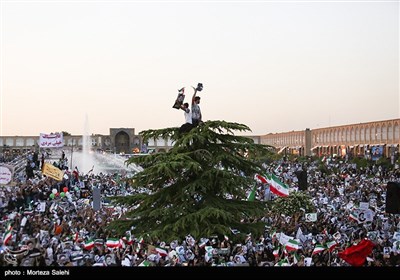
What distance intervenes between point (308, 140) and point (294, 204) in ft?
186

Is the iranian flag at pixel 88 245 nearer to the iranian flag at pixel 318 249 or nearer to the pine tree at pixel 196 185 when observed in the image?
the pine tree at pixel 196 185

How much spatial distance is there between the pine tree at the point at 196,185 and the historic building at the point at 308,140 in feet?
152

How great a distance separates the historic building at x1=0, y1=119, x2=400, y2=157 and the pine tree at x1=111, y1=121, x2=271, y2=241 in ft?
152

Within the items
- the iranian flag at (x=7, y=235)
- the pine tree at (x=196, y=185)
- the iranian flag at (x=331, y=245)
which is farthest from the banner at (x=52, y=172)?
the iranian flag at (x=331, y=245)

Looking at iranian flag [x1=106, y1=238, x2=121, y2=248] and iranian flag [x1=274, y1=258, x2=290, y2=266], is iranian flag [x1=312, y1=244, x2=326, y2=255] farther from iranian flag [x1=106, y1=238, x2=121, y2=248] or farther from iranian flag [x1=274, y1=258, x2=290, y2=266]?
iranian flag [x1=106, y1=238, x2=121, y2=248]

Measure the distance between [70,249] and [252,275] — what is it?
3.93 metres

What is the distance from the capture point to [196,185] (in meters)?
11.6

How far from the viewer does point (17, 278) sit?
7.19 m

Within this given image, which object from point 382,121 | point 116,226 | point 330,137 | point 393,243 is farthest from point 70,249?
point 330,137

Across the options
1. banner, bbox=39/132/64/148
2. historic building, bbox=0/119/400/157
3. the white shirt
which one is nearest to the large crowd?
the white shirt

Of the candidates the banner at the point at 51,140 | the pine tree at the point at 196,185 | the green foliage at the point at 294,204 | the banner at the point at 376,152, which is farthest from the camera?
the banner at the point at 376,152

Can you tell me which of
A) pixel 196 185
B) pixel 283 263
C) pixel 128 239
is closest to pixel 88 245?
pixel 128 239

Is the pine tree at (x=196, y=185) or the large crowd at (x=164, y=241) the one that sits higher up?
the pine tree at (x=196, y=185)

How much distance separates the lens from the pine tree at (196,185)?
11219mm
